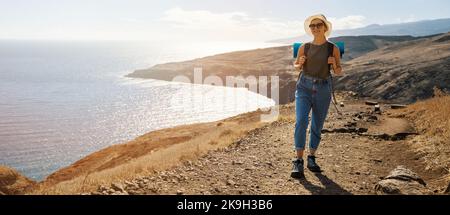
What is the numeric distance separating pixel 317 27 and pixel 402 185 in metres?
3.05

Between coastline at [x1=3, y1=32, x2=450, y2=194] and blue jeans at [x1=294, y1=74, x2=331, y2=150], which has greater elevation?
blue jeans at [x1=294, y1=74, x2=331, y2=150]

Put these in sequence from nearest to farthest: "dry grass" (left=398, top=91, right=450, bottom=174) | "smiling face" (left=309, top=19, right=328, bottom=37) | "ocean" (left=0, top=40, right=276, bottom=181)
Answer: "smiling face" (left=309, top=19, right=328, bottom=37) < "dry grass" (left=398, top=91, right=450, bottom=174) < "ocean" (left=0, top=40, right=276, bottom=181)

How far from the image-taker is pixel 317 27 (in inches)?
275

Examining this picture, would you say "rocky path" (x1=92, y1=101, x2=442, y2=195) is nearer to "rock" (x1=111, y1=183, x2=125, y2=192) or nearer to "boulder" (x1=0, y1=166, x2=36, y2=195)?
"rock" (x1=111, y1=183, x2=125, y2=192)

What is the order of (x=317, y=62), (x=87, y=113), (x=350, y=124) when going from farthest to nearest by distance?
(x=87, y=113) → (x=350, y=124) → (x=317, y=62)

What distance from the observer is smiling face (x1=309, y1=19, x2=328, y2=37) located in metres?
6.99

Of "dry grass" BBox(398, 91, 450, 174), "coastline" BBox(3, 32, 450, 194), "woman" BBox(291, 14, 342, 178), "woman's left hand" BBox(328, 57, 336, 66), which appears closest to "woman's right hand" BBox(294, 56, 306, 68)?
"woman" BBox(291, 14, 342, 178)

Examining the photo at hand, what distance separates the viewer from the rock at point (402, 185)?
20.7 ft

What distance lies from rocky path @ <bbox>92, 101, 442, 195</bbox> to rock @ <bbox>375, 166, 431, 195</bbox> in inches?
9.7

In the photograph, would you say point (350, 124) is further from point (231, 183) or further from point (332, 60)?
point (231, 183)

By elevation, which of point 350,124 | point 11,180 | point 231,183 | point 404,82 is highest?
point 231,183

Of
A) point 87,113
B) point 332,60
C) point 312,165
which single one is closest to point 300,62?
point 332,60

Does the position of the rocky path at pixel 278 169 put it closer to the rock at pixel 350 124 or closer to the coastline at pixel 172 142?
the coastline at pixel 172 142
